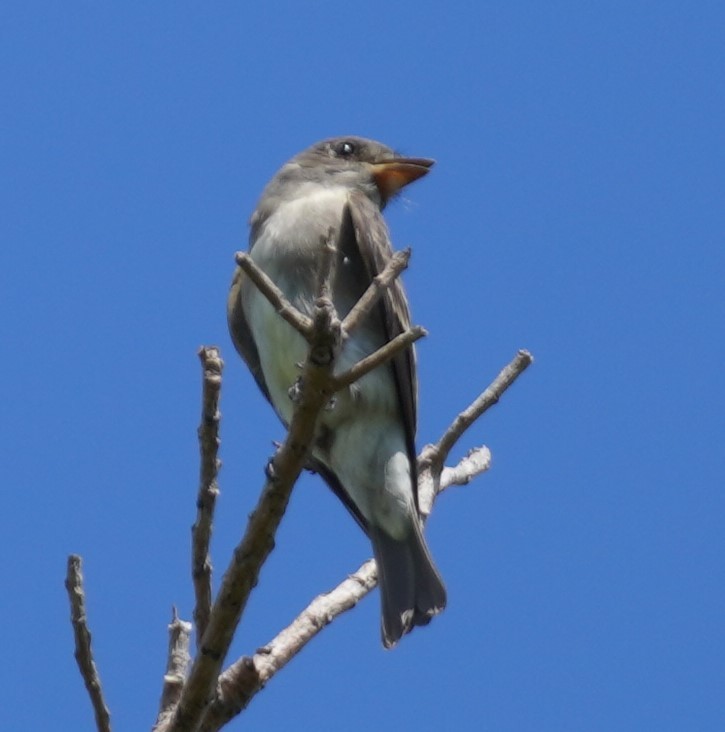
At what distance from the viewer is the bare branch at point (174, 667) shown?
13.5 ft

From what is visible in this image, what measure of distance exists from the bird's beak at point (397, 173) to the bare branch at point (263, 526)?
3967 millimetres

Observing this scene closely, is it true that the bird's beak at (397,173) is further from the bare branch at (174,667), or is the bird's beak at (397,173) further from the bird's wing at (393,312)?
the bare branch at (174,667)

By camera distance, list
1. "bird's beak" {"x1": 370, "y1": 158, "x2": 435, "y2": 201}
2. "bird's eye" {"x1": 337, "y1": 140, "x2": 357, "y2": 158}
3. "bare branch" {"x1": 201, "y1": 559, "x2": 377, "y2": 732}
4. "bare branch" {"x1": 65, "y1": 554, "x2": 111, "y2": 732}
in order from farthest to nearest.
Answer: "bird's eye" {"x1": 337, "y1": 140, "x2": 357, "y2": 158}, "bird's beak" {"x1": 370, "y1": 158, "x2": 435, "y2": 201}, "bare branch" {"x1": 201, "y1": 559, "x2": 377, "y2": 732}, "bare branch" {"x1": 65, "y1": 554, "x2": 111, "y2": 732}

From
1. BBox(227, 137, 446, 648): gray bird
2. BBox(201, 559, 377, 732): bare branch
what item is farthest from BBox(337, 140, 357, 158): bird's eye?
BBox(201, 559, 377, 732): bare branch

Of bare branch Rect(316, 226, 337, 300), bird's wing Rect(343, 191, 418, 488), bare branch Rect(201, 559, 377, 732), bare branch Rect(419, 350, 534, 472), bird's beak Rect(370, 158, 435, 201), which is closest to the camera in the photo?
bare branch Rect(201, 559, 377, 732)

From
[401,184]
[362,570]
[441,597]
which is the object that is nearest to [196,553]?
[362,570]

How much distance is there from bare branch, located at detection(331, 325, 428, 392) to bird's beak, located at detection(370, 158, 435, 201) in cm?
401

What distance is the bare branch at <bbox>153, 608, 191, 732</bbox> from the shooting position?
13.5 ft

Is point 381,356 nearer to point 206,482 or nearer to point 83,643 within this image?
point 206,482

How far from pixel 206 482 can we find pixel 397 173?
4.29m

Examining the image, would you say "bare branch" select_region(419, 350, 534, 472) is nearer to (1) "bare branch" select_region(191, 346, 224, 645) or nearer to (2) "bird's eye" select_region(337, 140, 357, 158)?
(1) "bare branch" select_region(191, 346, 224, 645)

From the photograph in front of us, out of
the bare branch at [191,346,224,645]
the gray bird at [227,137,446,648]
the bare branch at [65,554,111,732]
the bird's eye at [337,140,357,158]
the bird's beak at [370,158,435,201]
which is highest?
the bird's eye at [337,140,357,158]

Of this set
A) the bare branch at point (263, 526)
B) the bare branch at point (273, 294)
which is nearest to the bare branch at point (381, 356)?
the bare branch at point (263, 526)

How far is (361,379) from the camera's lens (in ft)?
22.0
